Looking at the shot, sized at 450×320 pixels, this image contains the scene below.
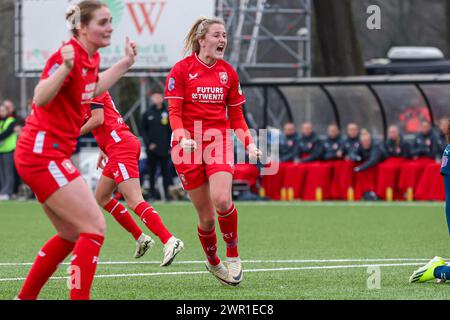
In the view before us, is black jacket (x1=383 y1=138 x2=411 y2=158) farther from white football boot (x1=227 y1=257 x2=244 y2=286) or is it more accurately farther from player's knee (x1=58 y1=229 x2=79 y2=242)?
player's knee (x1=58 y1=229 x2=79 y2=242)

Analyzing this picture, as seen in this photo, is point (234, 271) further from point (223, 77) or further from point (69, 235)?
point (69, 235)

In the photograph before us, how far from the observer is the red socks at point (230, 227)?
934 centimetres

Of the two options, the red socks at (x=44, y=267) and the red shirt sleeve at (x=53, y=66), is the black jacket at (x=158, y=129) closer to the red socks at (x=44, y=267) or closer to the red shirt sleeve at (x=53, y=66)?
the red socks at (x=44, y=267)

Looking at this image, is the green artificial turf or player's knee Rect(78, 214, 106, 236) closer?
player's knee Rect(78, 214, 106, 236)

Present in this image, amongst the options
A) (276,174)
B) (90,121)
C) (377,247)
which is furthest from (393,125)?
(90,121)

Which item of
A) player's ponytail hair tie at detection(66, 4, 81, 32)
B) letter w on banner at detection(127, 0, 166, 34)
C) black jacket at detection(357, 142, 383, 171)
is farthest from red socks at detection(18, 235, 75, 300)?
letter w on banner at detection(127, 0, 166, 34)

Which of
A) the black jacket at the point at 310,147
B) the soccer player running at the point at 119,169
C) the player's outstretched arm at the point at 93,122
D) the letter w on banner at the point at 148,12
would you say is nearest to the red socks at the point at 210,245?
the player's outstretched arm at the point at 93,122

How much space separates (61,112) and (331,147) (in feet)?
58.2

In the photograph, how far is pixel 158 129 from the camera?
22.8 metres

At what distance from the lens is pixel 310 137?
24.6m

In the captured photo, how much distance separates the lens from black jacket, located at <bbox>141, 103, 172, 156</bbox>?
22.7 m

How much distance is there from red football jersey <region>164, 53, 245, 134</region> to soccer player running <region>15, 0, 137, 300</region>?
221 centimetres

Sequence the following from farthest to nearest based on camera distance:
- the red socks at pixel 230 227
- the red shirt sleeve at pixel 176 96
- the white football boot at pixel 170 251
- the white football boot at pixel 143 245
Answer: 1. the white football boot at pixel 143 245
2. the white football boot at pixel 170 251
3. the red socks at pixel 230 227
4. the red shirt sleeve at pixel 176 96

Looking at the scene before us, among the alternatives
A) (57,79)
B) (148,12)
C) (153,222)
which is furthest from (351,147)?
(57,79)
